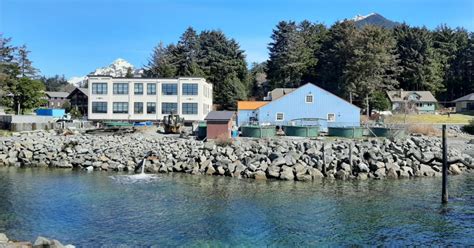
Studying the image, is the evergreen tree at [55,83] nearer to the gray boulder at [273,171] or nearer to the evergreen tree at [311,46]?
the evergreen tree at [311,46]

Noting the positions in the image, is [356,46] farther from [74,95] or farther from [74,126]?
[74,95]

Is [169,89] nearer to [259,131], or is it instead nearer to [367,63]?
[259,131]

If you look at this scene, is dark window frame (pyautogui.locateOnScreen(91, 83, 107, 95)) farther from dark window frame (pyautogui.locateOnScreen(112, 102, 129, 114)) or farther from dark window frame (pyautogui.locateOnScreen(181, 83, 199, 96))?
dark window frame (pyautogui.locateOnScreen(181, 83, 199, 96))

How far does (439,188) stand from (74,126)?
42.9 m

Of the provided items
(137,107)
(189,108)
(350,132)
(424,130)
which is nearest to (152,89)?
(137,107)

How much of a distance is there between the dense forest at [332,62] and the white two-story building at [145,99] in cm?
1472

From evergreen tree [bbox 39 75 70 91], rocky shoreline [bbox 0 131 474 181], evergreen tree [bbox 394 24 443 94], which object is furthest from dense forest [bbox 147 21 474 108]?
evergreen tree [bbox 39 75 70 91]

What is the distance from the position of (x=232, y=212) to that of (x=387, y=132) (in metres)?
25.9

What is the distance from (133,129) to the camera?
4725 centimetres

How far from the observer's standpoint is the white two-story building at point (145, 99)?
60875 millimetres

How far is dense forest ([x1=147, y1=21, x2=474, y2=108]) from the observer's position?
72.8 meters

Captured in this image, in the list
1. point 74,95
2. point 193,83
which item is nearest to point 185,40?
point 74,95

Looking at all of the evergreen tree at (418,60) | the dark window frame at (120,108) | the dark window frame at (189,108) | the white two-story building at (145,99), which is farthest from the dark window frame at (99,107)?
the evergreen tree at (418,60)

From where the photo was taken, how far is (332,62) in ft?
259
